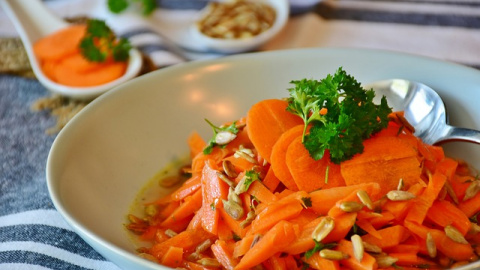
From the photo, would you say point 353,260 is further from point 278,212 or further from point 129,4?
point 129,4

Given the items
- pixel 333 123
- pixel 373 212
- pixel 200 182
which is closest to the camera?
pixel 373 212

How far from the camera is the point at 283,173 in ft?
6.98

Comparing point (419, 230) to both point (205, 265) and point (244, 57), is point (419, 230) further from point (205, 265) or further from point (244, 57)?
point (244, 57)

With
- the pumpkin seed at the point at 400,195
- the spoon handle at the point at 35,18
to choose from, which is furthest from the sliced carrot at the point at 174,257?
the spoon handle at the point at 35,18

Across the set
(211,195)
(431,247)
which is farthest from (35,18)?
(431,247)

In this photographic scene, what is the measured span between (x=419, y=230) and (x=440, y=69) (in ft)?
3.46

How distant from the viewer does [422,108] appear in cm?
267

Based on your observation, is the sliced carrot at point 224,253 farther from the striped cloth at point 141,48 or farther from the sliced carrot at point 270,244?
the striped cloth at point 141,48

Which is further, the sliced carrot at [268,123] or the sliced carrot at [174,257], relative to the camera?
the sliced carrot at [268,123]

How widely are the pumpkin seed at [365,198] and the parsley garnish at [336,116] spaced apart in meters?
0.16

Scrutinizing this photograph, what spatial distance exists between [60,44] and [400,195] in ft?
8.41

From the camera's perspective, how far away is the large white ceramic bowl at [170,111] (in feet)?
7.64

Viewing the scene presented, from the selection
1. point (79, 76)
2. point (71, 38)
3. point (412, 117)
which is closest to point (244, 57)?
point (412, 117)

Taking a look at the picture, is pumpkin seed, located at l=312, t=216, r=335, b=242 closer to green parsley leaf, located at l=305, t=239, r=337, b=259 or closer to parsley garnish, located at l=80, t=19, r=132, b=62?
green parsley leaf, located at l=305, t=239, r=337, b=259
